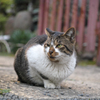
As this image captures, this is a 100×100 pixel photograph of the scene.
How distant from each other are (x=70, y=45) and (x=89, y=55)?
492 centimetres

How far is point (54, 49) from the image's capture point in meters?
2.70

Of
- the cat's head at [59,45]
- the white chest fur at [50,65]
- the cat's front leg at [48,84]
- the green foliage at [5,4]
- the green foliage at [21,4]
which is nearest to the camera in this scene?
the cat's head at [59,45]

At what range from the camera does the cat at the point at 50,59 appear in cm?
276

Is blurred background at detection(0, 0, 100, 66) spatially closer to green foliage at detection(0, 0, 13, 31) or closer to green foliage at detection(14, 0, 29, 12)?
green foliage at detection(0, 0, 13, 31)

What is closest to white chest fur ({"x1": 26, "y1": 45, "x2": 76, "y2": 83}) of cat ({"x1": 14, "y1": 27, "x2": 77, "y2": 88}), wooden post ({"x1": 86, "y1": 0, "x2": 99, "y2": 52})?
cat ({"x1": 14, "y1": 27, "x2": 77, "y2": 88})

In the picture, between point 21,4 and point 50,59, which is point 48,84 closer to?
point 50,59

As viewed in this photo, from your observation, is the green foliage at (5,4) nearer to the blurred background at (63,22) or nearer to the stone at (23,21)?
the blurred background at (63,22)

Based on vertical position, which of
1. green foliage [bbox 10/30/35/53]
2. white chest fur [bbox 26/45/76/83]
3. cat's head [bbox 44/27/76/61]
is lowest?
green foliage [bbox 10/30/35/53]

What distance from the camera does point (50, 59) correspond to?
278cm

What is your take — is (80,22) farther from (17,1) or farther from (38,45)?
(17,1)

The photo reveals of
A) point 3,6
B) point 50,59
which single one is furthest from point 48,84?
point 3,6

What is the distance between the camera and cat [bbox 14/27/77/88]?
2.76m

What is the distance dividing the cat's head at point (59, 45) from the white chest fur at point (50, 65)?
0.30 feet

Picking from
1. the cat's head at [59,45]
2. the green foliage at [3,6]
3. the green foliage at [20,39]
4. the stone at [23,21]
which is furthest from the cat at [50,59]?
the green foliage at [3,6]
